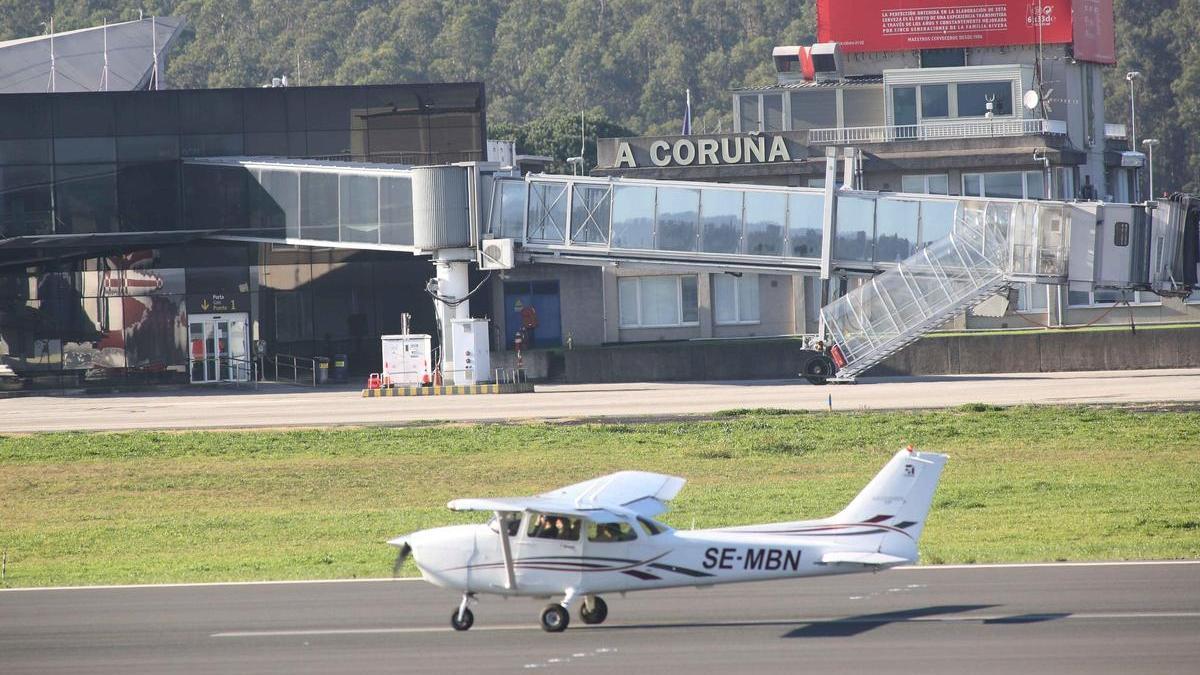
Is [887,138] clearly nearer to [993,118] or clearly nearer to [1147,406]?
[993,118]

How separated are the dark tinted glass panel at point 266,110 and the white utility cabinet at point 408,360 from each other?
43.5 ft

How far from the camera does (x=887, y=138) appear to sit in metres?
69.9

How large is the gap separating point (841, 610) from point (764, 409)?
21.2 m

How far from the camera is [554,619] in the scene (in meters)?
18.0

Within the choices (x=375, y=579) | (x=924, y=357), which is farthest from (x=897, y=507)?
(x=924, y=357)

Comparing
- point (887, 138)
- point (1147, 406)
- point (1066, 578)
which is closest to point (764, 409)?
point (1147, 406)

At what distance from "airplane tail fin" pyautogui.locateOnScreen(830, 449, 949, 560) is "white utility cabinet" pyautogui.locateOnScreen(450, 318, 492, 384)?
35.7 metres

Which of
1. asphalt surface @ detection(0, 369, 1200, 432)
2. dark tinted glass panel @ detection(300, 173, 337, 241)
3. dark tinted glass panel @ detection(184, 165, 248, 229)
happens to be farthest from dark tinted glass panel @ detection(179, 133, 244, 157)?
asphalt surface @ detection(0, 369, 1200, 432)

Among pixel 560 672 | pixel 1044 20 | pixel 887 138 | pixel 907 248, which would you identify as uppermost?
pixel 1044 20

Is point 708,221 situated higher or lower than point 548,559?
higher

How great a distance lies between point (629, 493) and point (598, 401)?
2744 centimetres

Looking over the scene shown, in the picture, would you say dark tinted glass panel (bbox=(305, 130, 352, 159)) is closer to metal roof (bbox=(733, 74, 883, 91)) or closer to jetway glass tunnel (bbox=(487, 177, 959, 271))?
jetway glass tunnel (bbox=(487, 177, 959, 271))

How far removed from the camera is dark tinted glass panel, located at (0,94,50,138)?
59.1 metres

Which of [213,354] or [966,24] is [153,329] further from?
[966,24]
